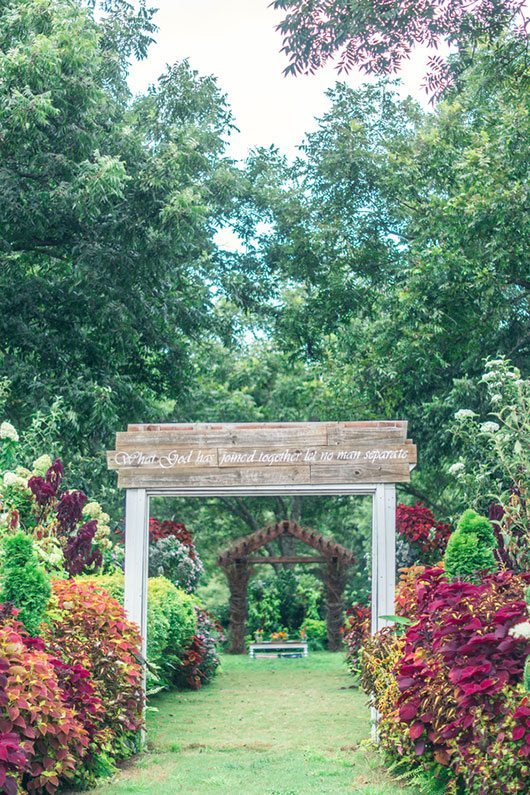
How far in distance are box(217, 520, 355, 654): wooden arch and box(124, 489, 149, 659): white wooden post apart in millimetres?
10564

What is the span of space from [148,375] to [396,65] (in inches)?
274

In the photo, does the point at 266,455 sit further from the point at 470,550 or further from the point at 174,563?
the point at 174,563

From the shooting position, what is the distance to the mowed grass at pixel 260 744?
21.5ft

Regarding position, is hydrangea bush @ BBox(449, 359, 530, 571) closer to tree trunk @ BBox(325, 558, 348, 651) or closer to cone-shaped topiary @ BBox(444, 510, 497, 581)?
cone-shaped topiary @ BBox(444, 510, 497, 581)

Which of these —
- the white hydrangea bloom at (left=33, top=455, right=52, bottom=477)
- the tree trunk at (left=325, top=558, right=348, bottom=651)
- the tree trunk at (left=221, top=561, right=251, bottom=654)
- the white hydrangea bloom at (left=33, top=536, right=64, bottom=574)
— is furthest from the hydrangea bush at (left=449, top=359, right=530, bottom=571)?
the tree trunk at (left=221, top=561, right=251, bottom=654)

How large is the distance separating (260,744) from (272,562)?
34.1 ft

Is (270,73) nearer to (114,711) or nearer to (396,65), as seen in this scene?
(396,65)

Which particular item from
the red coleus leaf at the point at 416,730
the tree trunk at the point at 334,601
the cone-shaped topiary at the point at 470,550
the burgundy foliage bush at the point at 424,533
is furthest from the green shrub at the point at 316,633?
the red coleus leaf at the point at 416,730

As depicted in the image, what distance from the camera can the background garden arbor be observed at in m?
7.94

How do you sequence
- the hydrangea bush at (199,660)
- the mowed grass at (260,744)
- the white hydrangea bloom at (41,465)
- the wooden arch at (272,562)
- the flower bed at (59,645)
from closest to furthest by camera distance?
1. the flower bed at (59,645)
2. the mowed grass at (260,744)
3. the white hydrangea bloom at (41,465)
4. the hydrangea bush at (199,660)
5. the wooden arch at (272,562)

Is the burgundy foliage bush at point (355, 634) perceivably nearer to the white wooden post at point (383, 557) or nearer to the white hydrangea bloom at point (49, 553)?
the white wooden post at point (383, 557)

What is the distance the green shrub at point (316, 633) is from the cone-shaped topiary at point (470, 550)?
12.4 m

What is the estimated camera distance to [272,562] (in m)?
18.6

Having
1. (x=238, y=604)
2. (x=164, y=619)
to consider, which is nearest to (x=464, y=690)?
(x=164, y=619)
